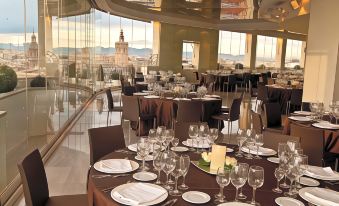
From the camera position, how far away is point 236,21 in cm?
1778

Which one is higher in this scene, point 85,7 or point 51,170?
point 85,7

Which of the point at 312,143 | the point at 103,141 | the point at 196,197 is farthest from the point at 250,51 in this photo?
the point at 196,197

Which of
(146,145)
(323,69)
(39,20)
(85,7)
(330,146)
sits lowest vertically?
(330,146)

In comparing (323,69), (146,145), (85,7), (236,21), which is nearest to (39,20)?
(146,145)

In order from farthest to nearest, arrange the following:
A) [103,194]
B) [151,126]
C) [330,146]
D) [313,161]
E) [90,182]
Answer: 1. [151,126]
2. [330,146]
3. [313,161]
4. [90,182]
5. [103,194]

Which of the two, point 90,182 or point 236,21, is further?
point 236,21

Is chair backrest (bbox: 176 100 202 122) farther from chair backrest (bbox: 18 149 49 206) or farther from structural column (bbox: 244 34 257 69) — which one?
structural column (bbox: 244 34 257 69)

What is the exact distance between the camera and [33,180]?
2295 millimetres

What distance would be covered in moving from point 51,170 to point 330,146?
377 cm

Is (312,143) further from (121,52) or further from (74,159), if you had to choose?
(121,52)

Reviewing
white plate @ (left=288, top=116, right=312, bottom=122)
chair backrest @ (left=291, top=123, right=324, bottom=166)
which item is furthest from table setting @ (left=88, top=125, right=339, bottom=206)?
white plate @ (left=288, top=116, right=312, bottom=122)

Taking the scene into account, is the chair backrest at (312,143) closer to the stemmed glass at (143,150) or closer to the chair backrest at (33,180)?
the stemmed glass at (143,150)

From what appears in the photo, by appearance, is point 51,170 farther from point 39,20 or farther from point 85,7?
point 85,7

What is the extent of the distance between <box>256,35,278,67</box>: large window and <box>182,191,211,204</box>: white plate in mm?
20622
